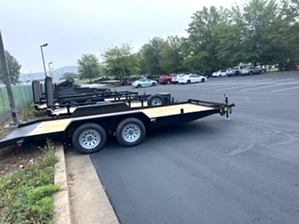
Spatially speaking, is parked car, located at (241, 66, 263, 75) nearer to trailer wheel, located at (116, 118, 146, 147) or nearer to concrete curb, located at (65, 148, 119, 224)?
trailer wheel, located at (116, 118, 146, 147)

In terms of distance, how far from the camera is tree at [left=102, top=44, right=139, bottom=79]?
5134cm

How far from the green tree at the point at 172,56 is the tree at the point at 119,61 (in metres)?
11.1

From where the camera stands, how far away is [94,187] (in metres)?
4.15

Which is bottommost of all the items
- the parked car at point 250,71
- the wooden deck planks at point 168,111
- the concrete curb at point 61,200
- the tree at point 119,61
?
the concrete curb at point 61,200

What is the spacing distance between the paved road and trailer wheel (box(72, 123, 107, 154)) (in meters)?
0.26

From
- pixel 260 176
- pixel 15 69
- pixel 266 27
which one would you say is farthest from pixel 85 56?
pixel 260 176

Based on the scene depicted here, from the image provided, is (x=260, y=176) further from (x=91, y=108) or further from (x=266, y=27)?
(x=266, y=27)

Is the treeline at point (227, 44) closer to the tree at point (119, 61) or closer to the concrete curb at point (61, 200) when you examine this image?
the tree at point (119, 61)

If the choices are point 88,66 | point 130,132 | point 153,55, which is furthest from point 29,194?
point 88,66

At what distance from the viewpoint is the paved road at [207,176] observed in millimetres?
3145

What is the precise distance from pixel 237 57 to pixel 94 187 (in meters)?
47.9

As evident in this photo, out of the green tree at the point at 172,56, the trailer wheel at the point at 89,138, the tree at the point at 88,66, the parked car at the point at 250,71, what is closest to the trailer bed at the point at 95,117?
the trailer wheel at the point at 89,138

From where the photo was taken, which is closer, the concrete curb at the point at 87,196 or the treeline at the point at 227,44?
the concrete curb at the point at 87,196

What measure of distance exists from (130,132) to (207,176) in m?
2.59
